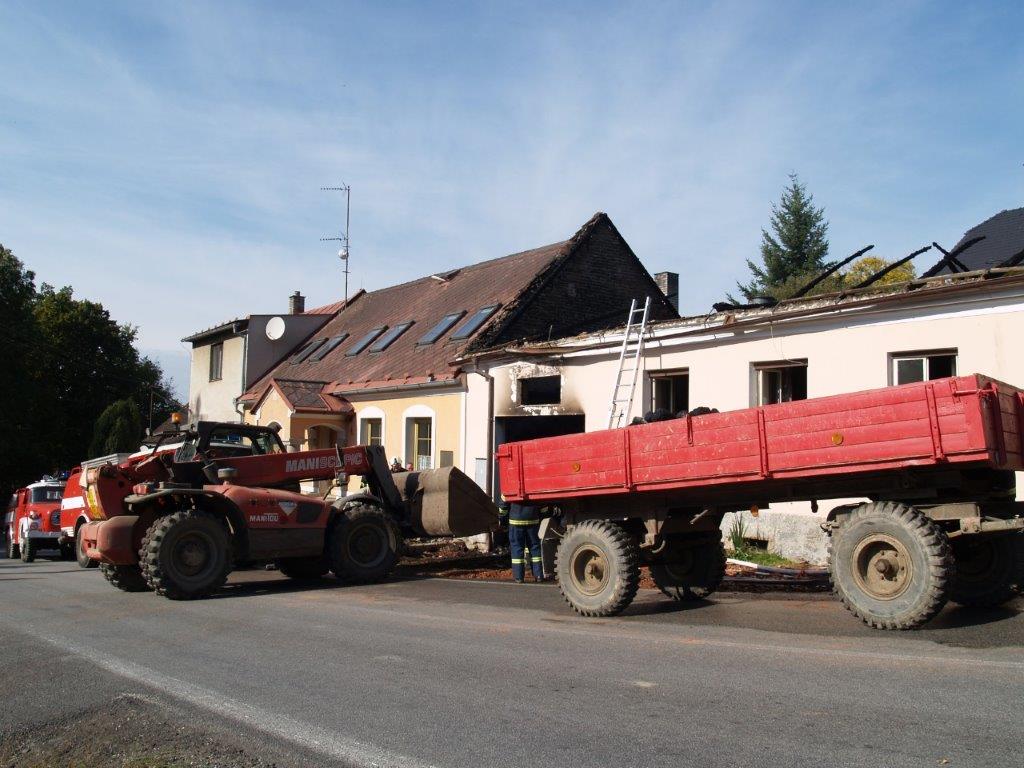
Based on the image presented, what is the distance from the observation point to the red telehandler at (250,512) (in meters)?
12.4

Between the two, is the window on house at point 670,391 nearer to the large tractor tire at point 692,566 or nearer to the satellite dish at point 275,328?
the large tractor tire at point 692,566

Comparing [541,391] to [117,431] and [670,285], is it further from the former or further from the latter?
[117,431]

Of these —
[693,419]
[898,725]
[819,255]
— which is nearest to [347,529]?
[693,419]

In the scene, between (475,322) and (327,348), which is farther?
(327,348)

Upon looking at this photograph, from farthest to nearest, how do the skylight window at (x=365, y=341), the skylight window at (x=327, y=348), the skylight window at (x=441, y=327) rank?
the skylight window at (x=327, y=348), the skylight window at (x=365, y=341), the skylight window at (x=441, y=327)

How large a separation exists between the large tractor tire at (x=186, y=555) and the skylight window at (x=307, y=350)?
1718cm

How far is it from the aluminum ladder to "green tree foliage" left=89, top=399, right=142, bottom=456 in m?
25.2

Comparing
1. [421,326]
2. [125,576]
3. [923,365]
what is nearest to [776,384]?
[923,365]

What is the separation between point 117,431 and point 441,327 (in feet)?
60.1

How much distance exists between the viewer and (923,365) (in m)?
12.5

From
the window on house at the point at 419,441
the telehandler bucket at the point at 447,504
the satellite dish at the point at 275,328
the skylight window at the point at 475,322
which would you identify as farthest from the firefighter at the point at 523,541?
the satellite dish at the point at 275,328

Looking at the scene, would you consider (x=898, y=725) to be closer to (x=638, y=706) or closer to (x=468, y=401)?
(x=638, y=706)

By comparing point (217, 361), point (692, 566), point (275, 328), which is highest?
point (275, 328)

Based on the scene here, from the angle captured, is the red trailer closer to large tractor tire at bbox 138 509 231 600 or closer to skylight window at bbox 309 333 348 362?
large tractor tire at bbox 138 509 231 600
